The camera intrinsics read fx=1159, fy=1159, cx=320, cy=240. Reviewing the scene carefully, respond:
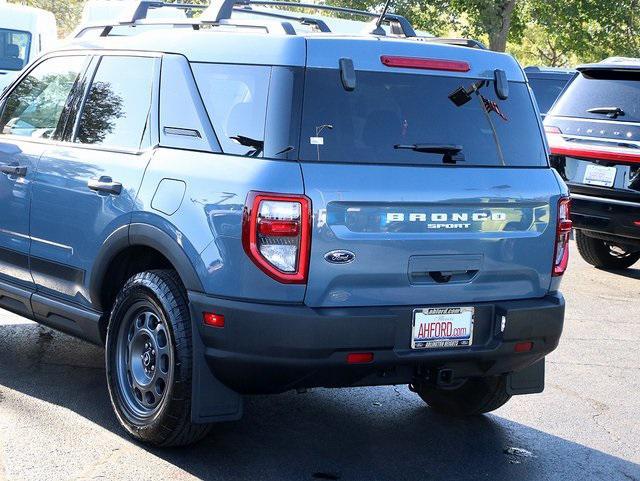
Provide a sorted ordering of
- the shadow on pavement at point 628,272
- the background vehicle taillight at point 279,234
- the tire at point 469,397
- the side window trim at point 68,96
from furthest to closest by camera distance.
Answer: the shadow on pavement at point 628,272, the side window trim at point 68,96, the tire at point 469,397, the background vehicle taillight at point 279,234

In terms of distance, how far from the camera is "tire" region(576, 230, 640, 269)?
11.1m

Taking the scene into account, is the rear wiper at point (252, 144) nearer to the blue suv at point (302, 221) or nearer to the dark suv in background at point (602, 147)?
the blue suv at point (302, 221)

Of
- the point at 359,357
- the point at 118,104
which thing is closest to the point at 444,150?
the point at 359,357

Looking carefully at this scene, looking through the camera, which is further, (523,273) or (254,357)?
(523,273)

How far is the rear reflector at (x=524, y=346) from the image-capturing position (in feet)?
16.3

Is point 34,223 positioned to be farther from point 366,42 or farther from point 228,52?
point 366,42

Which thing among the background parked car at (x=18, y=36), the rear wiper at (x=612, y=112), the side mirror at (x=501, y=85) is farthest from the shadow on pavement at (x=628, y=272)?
the background parked car at (x=18, y=36)

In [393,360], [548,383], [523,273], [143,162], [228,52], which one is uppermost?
[228,52]

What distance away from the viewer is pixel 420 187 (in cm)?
473

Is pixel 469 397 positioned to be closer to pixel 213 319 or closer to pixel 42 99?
pixel 213 319

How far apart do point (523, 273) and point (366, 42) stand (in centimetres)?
120

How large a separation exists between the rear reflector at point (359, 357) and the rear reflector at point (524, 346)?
713 mm

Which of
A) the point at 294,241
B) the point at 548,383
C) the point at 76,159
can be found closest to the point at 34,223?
the point at 76,159

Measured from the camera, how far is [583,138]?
9.93m
